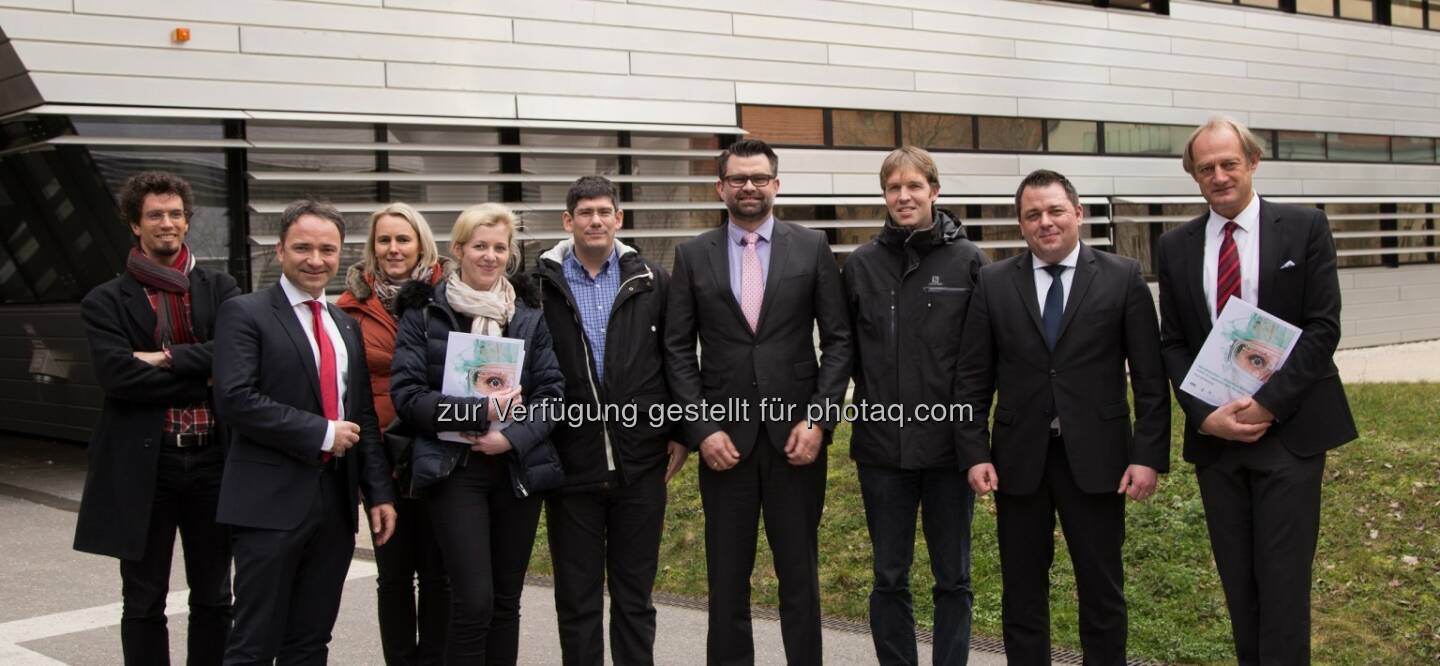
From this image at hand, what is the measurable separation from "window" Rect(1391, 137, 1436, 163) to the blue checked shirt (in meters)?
21.9

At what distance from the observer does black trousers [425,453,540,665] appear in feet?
15.6

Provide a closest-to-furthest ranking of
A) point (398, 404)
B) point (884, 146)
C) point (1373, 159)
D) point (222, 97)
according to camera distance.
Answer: point (398, 404)
point (222, 97)
point (884, 146)
point (1373, 159)

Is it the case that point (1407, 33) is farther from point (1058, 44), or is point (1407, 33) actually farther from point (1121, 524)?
point (1121, 524)

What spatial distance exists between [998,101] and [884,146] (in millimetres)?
2092

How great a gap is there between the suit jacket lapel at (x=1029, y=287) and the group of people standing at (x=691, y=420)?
0.01 meters

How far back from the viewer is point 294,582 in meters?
4.66

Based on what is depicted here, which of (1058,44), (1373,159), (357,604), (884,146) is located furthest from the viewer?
(1373,159)

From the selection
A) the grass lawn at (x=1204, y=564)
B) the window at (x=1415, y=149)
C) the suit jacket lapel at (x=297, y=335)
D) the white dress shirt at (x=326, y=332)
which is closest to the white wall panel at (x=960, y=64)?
the window at (x=1415, y=149)

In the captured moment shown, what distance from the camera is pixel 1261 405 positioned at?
4.32m

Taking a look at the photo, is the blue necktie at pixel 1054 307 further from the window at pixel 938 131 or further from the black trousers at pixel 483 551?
the window at pixel 938 131

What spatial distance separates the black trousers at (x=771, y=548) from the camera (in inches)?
202

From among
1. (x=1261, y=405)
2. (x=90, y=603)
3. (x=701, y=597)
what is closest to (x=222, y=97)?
(x=90, y=603)

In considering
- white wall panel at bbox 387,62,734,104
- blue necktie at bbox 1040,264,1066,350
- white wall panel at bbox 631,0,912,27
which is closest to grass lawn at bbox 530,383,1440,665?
blue necktie at bbox 1040,264,1066,350

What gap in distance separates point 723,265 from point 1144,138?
1571 centimetres
